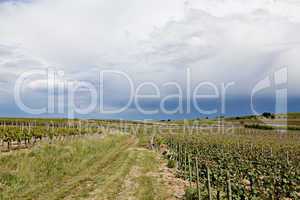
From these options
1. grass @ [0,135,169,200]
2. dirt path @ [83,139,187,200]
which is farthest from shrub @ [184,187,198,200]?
grass @ [0,135,169,200]

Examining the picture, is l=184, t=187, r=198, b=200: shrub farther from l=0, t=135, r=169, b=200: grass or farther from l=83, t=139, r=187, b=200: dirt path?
l=0, t=135, r=169, b=200: grass

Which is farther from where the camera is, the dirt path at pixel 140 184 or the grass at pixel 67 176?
the grass at pixel 67 176

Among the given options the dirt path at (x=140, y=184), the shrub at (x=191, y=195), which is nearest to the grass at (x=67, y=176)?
the dirt path at (x=140, y=184)

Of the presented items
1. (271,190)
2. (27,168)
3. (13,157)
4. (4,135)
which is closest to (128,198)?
(271,190)

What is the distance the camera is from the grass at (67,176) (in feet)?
51.7

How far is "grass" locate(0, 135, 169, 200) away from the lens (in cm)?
1576

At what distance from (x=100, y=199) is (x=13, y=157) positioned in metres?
8.31

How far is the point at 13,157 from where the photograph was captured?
66.2ft

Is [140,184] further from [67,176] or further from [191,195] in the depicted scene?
[67,176]

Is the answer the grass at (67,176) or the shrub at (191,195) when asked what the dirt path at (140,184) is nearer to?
the grass at (67,176)

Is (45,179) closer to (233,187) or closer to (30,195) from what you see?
(30,195)

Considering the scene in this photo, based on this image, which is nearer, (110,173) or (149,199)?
(149,199)

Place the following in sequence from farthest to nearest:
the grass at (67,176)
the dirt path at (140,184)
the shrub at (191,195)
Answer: the grass at (67,176), the dirt path at (140,184), the shrub at (191,195)

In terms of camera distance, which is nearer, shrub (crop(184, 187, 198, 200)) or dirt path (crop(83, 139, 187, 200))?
shrub (crop(184, 187, 198, 200))
